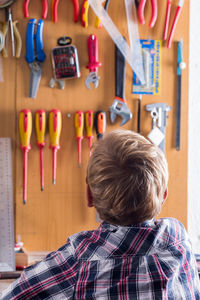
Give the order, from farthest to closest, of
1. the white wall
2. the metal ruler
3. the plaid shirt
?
the white wall → the metal ruler → the plaid shirt

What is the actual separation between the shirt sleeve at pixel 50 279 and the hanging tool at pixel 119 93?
72cm

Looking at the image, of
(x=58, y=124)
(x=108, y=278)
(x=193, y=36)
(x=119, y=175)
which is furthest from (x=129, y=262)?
(x=193, y=36)

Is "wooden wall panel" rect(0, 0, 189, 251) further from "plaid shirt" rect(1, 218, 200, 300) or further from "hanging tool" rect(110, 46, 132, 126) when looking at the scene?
"plaid shirt" rect(1, 218, 200, 300)

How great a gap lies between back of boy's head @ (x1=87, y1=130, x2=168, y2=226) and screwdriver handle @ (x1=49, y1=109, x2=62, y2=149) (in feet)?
2.09

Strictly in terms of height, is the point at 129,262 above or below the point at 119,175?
below

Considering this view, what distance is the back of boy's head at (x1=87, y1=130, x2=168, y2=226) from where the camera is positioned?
0.60 metres

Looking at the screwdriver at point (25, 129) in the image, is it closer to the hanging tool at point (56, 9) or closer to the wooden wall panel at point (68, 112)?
the wooden wall panel at point (68, 112)

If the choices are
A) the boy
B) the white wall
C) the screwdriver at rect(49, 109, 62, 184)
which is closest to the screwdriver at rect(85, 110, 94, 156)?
the screwdriver at rect(49, 109, 62, 184)

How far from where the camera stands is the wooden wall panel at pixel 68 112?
1.29 meters

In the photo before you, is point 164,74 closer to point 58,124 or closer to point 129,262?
point 58,124

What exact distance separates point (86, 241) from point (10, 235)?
69 centimetres

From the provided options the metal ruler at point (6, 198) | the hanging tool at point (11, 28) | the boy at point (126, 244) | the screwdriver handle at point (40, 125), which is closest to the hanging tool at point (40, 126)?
the screwdriver handle at point (40, 125)

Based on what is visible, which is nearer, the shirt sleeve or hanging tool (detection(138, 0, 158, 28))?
the shirt sleeve

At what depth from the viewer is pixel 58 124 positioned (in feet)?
4.15
